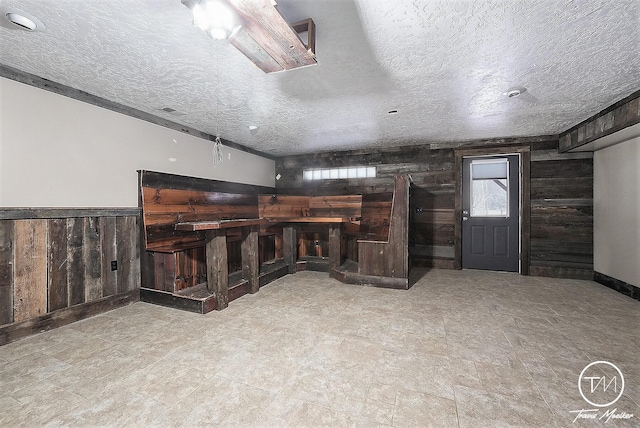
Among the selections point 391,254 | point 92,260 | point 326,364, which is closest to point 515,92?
point 391,254

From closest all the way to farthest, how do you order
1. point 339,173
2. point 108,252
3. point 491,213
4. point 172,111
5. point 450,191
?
1. point 108,252
2. point 172,111
3. point 491,213
4. point 450,191
5. point 339,173

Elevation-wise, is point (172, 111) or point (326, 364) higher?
point (172, 111)

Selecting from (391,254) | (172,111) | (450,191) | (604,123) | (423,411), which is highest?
(172,111)

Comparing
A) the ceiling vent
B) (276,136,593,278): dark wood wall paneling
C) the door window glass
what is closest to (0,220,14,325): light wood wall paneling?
the ceiling vent

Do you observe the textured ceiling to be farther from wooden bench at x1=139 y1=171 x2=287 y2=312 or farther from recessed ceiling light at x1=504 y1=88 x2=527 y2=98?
wooden bench at x1=139 y1=171 x2=287 y2=312

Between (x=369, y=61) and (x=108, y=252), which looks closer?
(x=369, y=61)

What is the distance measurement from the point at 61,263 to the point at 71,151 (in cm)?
119

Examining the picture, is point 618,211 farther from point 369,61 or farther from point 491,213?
point 369,61

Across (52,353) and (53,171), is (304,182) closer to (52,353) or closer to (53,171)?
(53,171)

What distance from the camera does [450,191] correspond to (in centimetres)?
510

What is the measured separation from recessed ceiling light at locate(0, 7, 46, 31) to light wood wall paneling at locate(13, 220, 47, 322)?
1661mm

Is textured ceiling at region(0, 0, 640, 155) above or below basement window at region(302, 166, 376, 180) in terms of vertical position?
above

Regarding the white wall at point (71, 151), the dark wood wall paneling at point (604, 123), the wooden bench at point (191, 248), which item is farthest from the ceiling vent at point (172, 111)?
the dark wood wall paneling at point (604, 123)

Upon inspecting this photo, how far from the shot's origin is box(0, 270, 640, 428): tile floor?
4.99 feet
